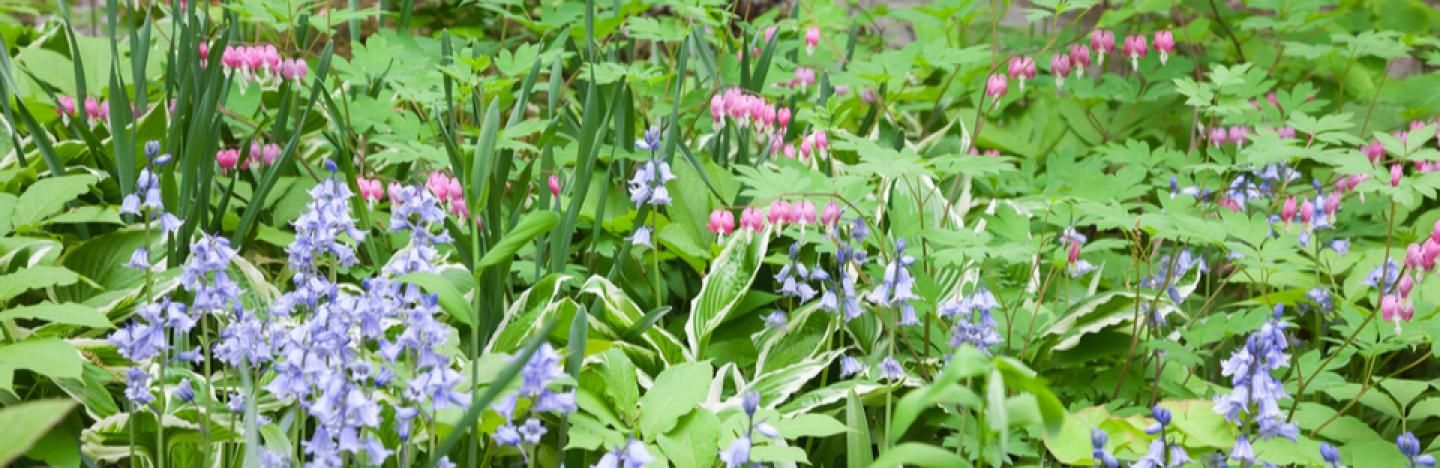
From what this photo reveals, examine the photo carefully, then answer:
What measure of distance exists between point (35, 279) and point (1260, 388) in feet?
5.85

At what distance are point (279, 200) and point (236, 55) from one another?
36 centimetres

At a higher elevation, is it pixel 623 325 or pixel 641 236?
pixel 641 236

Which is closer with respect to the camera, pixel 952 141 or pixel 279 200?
pixel 279 200

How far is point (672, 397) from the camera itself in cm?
191

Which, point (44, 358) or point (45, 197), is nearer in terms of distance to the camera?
point (44, 358)

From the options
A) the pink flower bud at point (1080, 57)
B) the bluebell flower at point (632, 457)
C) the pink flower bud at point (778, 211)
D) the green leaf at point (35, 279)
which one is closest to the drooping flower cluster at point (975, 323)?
the pink flower bud at point (778, 211)

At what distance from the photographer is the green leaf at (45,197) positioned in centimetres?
223

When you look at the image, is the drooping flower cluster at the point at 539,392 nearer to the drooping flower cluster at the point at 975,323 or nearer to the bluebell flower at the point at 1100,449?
the bluebell flower at the point at 1100,449

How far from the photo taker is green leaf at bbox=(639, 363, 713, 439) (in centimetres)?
188

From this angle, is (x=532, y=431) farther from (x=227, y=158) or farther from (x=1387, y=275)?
(x=1387, y=275)

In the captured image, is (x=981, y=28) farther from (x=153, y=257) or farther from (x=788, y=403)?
(x=153, y=257)

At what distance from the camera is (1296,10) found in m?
3.37

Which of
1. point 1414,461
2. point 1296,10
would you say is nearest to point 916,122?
point 1296,10

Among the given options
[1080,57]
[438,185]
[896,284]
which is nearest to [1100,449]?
[896,284]
